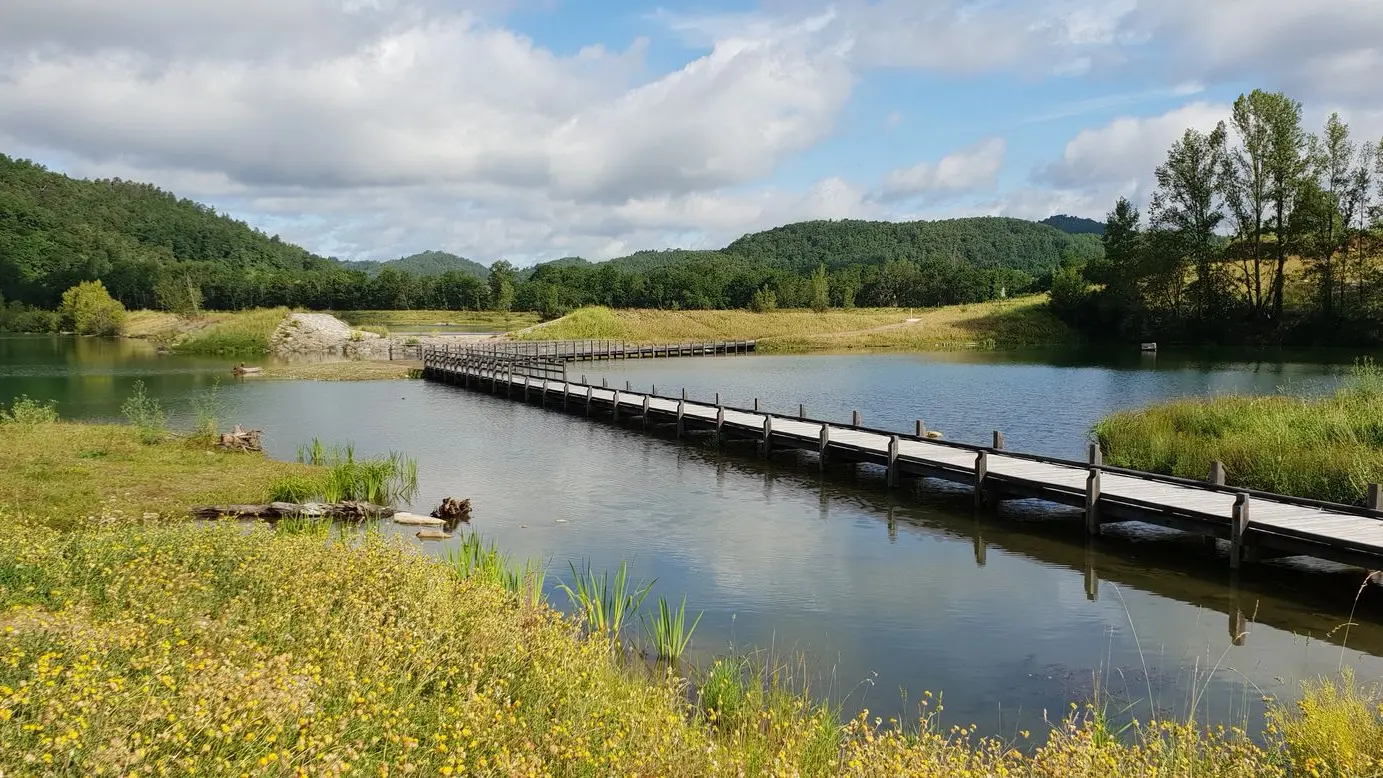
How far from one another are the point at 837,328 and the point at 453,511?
87627 mm

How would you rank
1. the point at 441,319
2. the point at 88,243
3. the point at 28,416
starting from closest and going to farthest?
1. the point at 28,416
2. the point at 441,319
3. the point at 88,243

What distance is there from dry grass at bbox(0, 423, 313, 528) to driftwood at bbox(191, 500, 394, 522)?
0.63 meters

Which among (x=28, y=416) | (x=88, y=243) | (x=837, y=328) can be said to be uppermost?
(x=88, y=243)

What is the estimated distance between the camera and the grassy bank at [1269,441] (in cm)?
1877

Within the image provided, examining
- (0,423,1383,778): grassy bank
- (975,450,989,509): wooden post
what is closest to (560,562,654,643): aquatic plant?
(0,423,1383,778): grassy bank

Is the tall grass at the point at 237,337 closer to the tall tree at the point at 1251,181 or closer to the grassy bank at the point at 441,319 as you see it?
the grassy bank at the point at 441,319

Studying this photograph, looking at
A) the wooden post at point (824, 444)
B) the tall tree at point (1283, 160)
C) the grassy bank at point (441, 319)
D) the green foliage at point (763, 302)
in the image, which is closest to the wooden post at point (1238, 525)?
the wooden post at point (824, 444)

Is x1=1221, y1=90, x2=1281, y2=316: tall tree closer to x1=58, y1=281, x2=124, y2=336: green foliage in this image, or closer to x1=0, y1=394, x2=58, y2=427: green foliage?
x1=0, y1=394, x2=58, y2=427: green foliage

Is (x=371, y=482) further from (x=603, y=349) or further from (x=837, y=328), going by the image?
(x=837, y=328)

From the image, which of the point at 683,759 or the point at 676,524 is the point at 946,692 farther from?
the point at 676,524

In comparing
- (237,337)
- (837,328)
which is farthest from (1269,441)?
(237,337)

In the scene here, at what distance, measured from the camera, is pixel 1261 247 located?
71438 mm

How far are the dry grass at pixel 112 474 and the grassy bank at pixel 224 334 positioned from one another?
2281 inches

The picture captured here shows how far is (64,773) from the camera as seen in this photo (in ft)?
16.0
